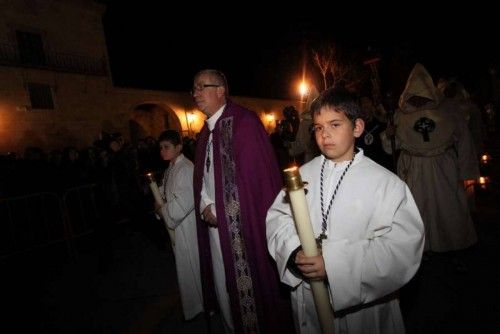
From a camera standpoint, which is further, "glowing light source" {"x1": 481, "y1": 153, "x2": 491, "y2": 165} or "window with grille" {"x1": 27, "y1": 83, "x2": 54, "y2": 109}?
"window with grille" {"x1": 27, "y1": 83, "x2": 54, "y2": 109}

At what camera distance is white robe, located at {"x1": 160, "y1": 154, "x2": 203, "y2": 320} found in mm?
3625

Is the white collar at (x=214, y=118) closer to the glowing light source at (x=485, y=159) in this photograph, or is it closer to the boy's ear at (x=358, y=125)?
the boy's ear at (x=358, y=125)

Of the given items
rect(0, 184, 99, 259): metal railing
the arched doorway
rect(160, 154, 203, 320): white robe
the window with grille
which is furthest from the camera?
the arched doorway

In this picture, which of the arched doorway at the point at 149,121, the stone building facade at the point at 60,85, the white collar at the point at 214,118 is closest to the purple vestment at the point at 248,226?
the white collar at the point at 214,118

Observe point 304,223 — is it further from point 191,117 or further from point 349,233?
point 191,117

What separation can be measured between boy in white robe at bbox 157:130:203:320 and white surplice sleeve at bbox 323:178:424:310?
7.21 feet

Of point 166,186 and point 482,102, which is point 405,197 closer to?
point 166,186

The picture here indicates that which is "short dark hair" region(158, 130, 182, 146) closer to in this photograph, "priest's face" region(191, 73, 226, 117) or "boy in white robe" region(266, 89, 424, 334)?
"priest's face" region(191, 73, 226, 117)

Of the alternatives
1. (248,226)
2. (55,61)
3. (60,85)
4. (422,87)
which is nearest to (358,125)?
(248,226)

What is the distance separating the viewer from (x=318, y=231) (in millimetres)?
2037

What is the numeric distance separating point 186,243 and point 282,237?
6.86 feet

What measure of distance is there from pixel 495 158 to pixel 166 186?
12147 millimetres

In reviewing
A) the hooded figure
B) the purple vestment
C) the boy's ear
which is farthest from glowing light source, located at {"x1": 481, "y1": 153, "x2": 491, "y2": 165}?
the boy's ear

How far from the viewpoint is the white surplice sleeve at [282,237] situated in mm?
1906
